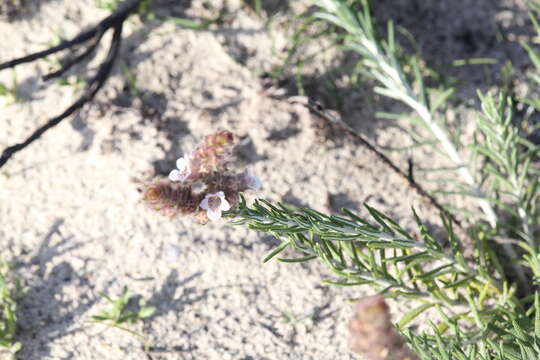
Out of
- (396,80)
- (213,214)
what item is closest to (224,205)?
(213,214)

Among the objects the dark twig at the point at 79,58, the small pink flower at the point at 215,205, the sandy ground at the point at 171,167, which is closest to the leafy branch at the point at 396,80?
the sandy ground at the point at 171,167

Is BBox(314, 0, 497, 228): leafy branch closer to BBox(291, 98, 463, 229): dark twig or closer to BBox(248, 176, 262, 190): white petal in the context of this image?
BBox(291, 98, 463, 229): dark twig

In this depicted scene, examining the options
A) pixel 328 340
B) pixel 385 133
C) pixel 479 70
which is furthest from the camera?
pixel 479 70

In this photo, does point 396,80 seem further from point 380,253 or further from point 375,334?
point 375,334

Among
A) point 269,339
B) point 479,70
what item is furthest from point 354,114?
point 269,339

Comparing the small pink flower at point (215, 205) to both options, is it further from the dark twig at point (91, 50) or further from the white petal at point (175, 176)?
the dark twig at point (91, 50)

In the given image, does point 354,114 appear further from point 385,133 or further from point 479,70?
point 479,70

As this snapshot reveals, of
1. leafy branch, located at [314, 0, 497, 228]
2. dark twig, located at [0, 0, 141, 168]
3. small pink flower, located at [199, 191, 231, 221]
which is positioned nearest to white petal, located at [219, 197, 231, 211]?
small pink flower, located at [199, 191, 231, 221]
